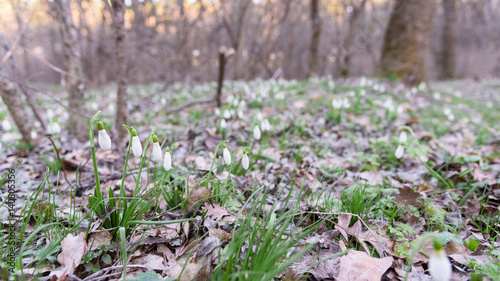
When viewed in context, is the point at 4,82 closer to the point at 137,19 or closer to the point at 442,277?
the point at 442,277

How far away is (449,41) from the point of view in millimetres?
14875

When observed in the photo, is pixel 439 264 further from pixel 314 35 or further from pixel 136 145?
pixel 314 35

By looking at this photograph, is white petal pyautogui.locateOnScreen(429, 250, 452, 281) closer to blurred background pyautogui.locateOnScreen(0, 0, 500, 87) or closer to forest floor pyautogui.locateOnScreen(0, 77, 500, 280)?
forest floor pyautogui.locateOnScreen(0, 77, 500, 280)

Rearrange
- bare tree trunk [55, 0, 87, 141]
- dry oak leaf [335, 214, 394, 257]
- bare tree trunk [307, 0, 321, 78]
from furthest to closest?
bare tree trunk [307, 0, 321, 78], bare tree trunk [55, 0, 87, 141], dry oak leaf [335, 214, 394, 257]

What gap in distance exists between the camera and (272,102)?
5.54m

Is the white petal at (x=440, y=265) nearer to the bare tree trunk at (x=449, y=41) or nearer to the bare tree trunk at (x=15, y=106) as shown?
the bare tree trunk at (x=15, y=106)

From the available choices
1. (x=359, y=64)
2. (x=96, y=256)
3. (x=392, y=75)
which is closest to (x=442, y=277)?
(x=96, y=256)

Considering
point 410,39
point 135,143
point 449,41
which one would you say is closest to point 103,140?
point 135,143

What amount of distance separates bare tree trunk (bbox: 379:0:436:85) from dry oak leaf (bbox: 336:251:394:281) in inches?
290

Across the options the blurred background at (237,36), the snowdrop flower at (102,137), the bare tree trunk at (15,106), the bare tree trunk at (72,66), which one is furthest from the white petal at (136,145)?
the blurred background at (237,36)

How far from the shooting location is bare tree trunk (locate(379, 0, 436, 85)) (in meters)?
7.33

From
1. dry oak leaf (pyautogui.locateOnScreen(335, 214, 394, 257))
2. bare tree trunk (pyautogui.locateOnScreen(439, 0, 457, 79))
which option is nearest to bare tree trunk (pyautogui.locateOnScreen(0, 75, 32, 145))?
dry oak leaf (pyautogui.locateOnScreen(335, 214, 394, 257))

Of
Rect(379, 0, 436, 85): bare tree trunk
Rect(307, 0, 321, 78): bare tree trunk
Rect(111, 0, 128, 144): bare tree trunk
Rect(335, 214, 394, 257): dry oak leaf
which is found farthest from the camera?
Rect(307, 0, 321, 78): bare tree trunk

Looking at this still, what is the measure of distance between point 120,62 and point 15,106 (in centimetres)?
140
